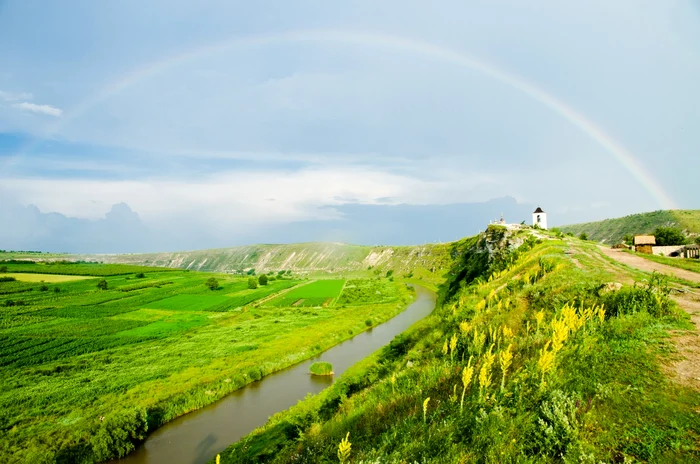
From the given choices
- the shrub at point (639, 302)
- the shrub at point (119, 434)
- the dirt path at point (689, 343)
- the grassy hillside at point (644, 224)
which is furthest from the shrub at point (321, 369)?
the grassy hillside at point (644, 224)

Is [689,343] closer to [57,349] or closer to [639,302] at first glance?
[639,302]

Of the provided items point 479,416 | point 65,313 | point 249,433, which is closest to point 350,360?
point 249,433

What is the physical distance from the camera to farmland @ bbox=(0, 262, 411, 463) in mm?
24625

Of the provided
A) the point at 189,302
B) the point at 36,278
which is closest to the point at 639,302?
the point at 189,302

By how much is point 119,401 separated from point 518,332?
113ft

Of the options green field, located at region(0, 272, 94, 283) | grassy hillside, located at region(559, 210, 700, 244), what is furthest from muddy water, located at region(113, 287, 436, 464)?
grassy hillside, located at region(559, 210, 700, 244)

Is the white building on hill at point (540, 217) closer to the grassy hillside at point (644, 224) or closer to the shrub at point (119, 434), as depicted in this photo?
the grassy hillside at point (644, 224)

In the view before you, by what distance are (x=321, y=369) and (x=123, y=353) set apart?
27.0 m

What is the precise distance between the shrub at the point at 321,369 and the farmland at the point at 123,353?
4161mm

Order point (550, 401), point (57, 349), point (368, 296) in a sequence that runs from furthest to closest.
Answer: point (368, 296) → point (57, 349) → point (550, 401)

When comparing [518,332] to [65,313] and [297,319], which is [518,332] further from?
[65,313]

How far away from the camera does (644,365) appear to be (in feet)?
25.9

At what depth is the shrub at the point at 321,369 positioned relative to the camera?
37531 millimetres

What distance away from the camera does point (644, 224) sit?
128875 mm
